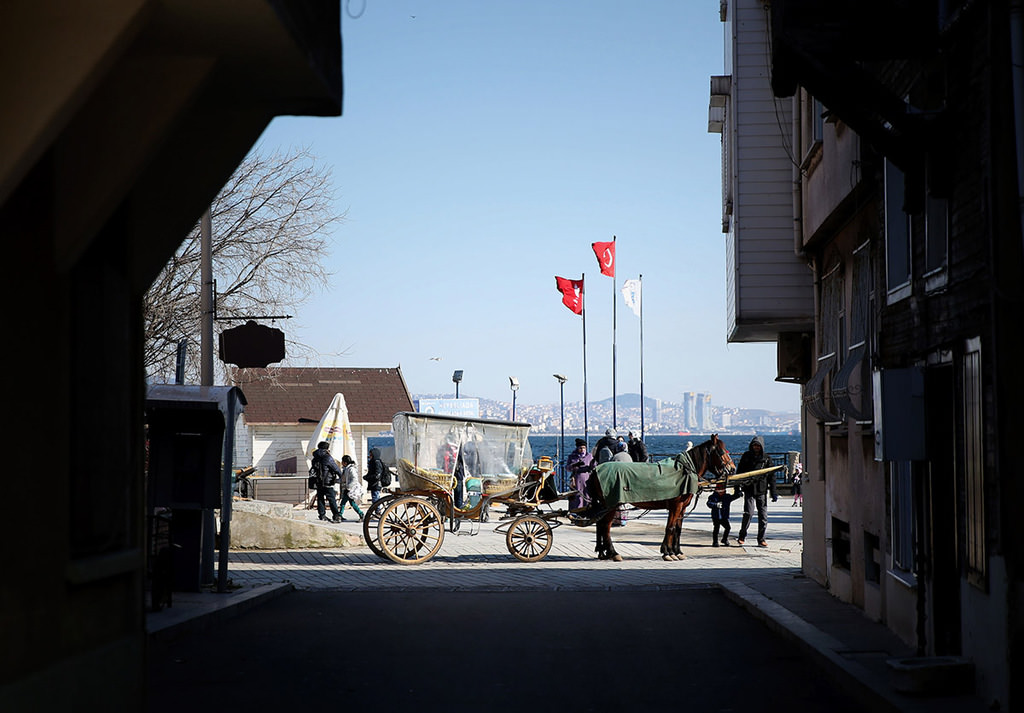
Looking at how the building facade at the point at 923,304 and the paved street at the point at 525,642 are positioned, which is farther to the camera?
the paved street at the point at 525,642

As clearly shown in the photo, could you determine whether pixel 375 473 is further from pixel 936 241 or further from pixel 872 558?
pixel 936 241

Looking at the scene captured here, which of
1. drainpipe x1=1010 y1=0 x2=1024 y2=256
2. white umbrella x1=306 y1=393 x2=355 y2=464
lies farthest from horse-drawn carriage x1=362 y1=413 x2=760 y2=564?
white umbrella x1=306 y1=393 x2=355 y2=464

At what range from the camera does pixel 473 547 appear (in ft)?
79.5

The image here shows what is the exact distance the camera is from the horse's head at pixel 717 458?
22.4 meters

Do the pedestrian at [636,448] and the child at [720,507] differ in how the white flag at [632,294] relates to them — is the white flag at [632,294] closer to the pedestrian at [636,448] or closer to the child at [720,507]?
the pedestrian at [636,448]

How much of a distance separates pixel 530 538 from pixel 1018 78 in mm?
14598

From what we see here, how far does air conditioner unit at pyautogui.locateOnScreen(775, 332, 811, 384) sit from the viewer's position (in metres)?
18.6

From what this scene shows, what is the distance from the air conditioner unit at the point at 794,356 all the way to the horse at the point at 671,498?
3345mm

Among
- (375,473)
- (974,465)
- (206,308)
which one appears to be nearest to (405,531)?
(206,308)

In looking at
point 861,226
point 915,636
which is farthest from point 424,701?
point 861,226

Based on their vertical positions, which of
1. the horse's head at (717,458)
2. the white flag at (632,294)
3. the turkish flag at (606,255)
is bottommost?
the horse's head at (717,458)

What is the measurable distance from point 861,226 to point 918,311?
3.46m

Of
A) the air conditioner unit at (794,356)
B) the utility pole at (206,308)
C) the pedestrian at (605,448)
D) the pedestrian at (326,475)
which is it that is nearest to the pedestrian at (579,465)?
the pedestrian at (605,448)

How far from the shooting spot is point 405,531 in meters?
21.0
